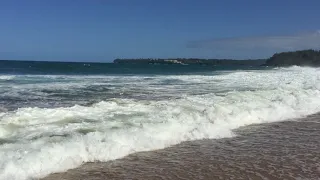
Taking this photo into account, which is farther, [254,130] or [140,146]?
[254,130]

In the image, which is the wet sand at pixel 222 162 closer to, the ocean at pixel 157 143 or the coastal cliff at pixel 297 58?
the ocean at pixel 157 143

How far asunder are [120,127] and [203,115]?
2678mm

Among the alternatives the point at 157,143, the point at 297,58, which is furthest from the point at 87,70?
the point at 297,58

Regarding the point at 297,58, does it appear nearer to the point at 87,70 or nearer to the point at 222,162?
the point at 87,70

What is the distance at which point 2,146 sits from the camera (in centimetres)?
662

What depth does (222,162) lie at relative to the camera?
6738 mm

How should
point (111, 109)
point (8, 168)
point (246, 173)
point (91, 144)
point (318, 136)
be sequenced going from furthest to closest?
point (111, 109) → point (318, 136) → point (91, 144) → point (246, 173) → point (8, 168)

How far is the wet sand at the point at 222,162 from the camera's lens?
6023mm

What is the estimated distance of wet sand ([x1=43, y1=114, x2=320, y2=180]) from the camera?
6.02 meters

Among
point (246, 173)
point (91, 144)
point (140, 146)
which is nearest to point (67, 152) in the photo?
point (91, 144)

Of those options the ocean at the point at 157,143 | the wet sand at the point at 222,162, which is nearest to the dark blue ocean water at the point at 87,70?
the ocean at the point at 157,143

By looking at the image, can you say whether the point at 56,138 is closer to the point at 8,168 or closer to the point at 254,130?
the point at 8,168

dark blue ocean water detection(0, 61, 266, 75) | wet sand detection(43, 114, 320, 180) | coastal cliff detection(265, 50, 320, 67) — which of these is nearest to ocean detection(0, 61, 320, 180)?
wet sand detection(43, 114, 320, 180)

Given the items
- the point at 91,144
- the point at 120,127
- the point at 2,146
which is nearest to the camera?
the point at 2,146
